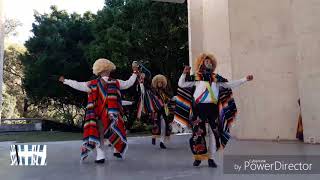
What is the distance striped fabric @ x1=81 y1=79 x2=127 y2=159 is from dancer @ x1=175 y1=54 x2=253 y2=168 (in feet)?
4.35

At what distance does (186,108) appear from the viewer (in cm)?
635

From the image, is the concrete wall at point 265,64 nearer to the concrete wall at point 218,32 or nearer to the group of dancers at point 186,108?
the concrete wall at point 218,32

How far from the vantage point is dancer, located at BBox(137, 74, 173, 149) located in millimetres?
10078

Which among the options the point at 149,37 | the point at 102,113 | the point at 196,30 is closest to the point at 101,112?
the point at 102,113

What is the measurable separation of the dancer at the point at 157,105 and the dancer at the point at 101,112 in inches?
105

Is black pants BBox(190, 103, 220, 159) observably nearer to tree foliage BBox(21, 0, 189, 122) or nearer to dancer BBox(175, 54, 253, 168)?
dancer BBox(175, 54, 253, 168)

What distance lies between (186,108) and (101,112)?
170 centimetres

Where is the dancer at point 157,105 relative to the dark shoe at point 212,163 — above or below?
above

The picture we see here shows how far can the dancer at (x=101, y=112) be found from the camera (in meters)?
7.04

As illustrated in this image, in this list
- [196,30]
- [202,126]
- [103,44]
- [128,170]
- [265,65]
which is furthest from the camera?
[103,44]

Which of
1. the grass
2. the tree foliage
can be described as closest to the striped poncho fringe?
the grass

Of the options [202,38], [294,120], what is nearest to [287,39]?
[294,120]

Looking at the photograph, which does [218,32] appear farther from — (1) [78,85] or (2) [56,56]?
(2) [56,56]

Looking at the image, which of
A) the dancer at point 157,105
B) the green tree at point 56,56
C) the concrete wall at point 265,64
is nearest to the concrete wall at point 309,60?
the concrete wall at point 265,64
